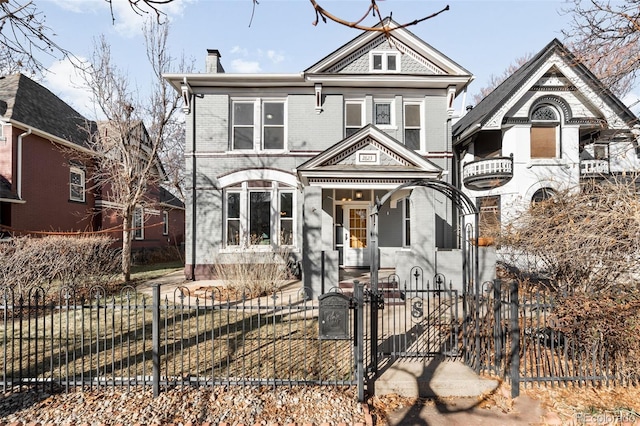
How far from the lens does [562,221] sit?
19.5ft

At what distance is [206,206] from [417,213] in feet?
26.6

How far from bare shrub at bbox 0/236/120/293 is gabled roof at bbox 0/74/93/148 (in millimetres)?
5570

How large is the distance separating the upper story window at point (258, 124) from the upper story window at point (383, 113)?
3.85m

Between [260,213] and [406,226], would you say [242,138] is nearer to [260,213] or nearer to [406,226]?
[260,213]

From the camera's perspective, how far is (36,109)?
14875mm

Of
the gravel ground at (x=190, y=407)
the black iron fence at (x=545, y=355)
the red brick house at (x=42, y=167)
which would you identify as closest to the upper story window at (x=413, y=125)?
the black iron fence at (x=545, y=355)

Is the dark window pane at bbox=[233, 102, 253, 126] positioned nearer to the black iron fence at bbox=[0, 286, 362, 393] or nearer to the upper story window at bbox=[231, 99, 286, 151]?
the upper story window at bbox=[231, 99, 286, 151]

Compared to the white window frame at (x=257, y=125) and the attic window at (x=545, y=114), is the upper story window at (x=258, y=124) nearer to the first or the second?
the white window frame at (x=257, y=125)

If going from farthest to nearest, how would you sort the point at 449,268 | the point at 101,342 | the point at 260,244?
1. the point at 260,244
2. the point at 449,268
3. the point at 101,342

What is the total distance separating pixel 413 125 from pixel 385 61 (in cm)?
287

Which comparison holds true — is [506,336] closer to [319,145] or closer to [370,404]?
[370,404]

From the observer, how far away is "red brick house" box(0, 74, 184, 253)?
1294cm

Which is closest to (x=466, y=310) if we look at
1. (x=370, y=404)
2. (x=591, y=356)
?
(x=591, y=356)

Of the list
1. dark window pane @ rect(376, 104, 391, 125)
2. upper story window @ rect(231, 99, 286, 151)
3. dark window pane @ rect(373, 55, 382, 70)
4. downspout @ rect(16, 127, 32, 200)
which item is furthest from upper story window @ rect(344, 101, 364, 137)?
downspout @ rect(16, 127, 32, 200)
